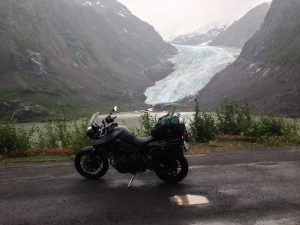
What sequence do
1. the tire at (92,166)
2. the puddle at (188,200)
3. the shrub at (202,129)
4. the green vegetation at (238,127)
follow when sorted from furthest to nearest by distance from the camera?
the shrub at (202,129), the green vegetation at (238,127), the tire at (92,166), the puddle at (188,200)

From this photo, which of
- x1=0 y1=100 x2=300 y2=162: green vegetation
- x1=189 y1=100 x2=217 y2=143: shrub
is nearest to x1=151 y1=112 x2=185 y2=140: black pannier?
x1=0 y1=100 x2=300 y2=162: green vegetation

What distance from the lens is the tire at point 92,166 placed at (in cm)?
1122

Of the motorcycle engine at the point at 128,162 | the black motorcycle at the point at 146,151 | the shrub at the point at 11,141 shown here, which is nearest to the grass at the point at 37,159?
the shrub at the point at 11,141

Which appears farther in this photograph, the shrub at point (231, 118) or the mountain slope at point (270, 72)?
the mountain slope at point (270, 72)

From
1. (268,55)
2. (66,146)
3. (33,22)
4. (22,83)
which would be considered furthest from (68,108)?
(66,146)

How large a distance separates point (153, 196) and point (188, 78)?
140 m

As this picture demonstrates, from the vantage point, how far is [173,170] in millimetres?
10711

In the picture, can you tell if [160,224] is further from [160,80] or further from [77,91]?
[160,80]

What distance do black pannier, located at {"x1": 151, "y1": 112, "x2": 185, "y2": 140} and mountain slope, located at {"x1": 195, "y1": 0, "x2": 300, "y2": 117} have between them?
7600cm

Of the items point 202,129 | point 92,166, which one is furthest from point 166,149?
point 202,129

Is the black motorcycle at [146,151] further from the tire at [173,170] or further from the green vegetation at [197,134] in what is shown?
the green vegetation at [197,134]

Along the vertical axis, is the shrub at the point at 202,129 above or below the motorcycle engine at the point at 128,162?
above

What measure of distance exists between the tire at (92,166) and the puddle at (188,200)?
8.55ft

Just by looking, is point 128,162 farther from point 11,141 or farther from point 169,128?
point 11,141
